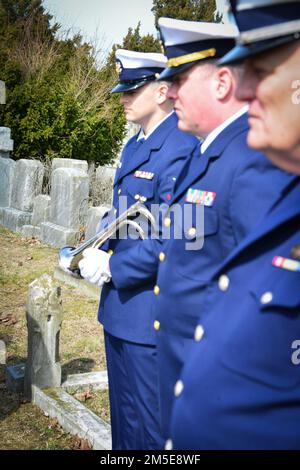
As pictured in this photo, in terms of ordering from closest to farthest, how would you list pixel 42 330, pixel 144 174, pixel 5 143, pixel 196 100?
pixel 196 100, pixel 144 174, pixel 42 330, pixel 5 143

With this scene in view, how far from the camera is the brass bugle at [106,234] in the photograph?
294 cm

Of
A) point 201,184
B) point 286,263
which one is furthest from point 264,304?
point 201,184

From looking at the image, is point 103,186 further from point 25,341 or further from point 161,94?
point 161,94

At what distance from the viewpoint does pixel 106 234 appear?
10.3 ft

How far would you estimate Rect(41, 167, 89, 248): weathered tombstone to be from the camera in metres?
8.92

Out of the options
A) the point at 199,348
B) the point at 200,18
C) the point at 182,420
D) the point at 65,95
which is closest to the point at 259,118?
the point at 199,348

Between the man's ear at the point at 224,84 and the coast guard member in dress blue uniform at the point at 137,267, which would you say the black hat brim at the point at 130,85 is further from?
the man's ear at the point at 224,84

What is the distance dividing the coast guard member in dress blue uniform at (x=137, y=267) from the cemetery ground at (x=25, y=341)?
1003 millimetres

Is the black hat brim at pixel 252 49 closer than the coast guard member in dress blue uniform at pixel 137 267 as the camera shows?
Yes

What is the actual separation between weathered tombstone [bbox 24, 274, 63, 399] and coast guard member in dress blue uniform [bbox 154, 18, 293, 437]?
7.34ft

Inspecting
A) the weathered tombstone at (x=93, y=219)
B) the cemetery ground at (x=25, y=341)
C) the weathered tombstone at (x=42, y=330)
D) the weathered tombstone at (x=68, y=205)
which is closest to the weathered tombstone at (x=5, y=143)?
the cemetery ground at (x=25, y=341)

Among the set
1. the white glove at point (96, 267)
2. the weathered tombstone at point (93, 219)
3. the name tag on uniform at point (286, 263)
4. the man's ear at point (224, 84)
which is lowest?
the weathered tombstone at point (93, 219)

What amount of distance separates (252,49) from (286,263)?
0.56 metres

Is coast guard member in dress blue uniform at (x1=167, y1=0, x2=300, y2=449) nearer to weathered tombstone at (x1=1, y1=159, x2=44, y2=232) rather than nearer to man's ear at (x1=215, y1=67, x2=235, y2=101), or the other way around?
man's ear at (x1=215, y1=67, x2=235, y2=101)
